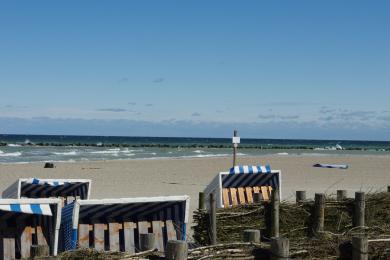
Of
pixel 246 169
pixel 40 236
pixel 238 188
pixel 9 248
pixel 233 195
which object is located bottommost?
pixel 9 248

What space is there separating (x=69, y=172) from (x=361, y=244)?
30.2 metres

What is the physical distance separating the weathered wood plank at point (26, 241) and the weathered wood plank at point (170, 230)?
6.55ft

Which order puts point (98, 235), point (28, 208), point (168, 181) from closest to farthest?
point (28, 208)
point (98, 235)
point (168, 181)

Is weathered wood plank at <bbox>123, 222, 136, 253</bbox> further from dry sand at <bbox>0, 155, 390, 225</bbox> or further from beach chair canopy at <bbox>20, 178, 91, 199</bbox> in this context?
dry sand at <bbox>0, 155, 390, 225</bbox>

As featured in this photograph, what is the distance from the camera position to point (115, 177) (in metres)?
31.2

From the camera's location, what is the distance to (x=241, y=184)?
13.4m

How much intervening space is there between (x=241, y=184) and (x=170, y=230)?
4.30m

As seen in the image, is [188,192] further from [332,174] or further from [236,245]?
[236,245]

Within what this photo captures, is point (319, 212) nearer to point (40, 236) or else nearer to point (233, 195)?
point (233, 195)

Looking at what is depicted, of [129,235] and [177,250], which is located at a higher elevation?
[177,250]

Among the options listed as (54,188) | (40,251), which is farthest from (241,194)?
(40,251)

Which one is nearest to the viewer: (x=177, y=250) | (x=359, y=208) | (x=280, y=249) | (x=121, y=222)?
(x=177, y=250)

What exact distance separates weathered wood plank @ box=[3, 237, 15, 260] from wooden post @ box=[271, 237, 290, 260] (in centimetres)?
325

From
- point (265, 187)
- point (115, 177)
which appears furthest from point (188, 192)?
point (265, 187)
